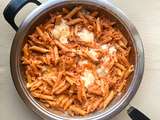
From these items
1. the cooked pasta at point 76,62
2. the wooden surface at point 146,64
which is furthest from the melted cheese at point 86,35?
the wooden surface at point 146,64

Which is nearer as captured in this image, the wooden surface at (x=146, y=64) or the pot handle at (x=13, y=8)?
the pot handle at (x=13, y=8)

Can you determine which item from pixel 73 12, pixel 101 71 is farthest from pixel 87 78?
pixel 73 12

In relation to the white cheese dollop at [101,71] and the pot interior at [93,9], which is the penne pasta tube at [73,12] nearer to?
the pot interior at [93,9]

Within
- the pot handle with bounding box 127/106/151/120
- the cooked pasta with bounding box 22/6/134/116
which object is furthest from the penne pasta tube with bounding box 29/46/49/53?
the pot handle with bounding box 127/106/151/120

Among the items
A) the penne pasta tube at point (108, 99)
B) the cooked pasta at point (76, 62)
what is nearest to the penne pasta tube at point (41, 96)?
the cooked pasta at point (76, 62)

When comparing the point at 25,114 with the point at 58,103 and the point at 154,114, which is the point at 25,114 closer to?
the point at 58,103

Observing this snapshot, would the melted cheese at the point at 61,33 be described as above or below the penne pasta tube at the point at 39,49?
above

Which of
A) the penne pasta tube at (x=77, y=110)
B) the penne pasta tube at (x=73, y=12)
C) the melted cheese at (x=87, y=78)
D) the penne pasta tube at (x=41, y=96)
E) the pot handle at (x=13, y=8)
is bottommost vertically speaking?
the penne pasta tube at (x=77, y=110)

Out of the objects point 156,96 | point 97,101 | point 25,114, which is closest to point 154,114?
point 156,96

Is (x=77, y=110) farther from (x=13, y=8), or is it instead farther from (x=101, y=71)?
(x=13, y=8)
